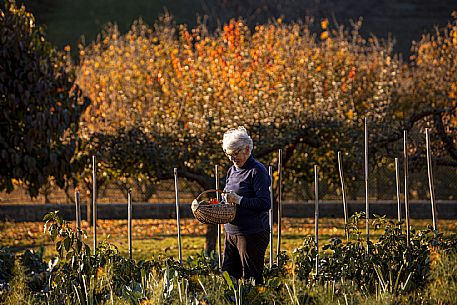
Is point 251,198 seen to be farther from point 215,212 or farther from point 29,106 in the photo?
point 29,106

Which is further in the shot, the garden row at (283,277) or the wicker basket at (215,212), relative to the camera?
the wicker basket at (215,212)

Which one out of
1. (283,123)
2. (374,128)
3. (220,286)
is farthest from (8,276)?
(374,128)

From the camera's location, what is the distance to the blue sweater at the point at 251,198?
15.9 ft

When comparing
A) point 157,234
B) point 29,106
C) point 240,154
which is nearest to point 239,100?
point 157,234

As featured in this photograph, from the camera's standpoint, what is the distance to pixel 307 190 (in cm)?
1652

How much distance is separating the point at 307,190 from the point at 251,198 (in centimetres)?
1177

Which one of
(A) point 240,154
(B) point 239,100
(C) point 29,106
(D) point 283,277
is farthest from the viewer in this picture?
(B) point 239,100

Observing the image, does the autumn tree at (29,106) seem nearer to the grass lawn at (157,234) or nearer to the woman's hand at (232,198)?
the grass lawn at (157,234)

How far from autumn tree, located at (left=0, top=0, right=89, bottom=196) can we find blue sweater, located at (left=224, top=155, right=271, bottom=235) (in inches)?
132

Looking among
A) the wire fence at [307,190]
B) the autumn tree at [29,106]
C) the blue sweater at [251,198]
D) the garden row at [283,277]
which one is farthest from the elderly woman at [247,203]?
the wire fence at [307,190]

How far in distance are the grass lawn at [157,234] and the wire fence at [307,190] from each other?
76 cm

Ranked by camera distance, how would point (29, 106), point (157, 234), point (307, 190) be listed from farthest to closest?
1. point (307, 190)
2. point (157, 234)
3. point (29, 106)

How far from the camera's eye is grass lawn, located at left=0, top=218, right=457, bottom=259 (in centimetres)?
1115

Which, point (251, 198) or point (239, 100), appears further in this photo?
point (239, 100)
